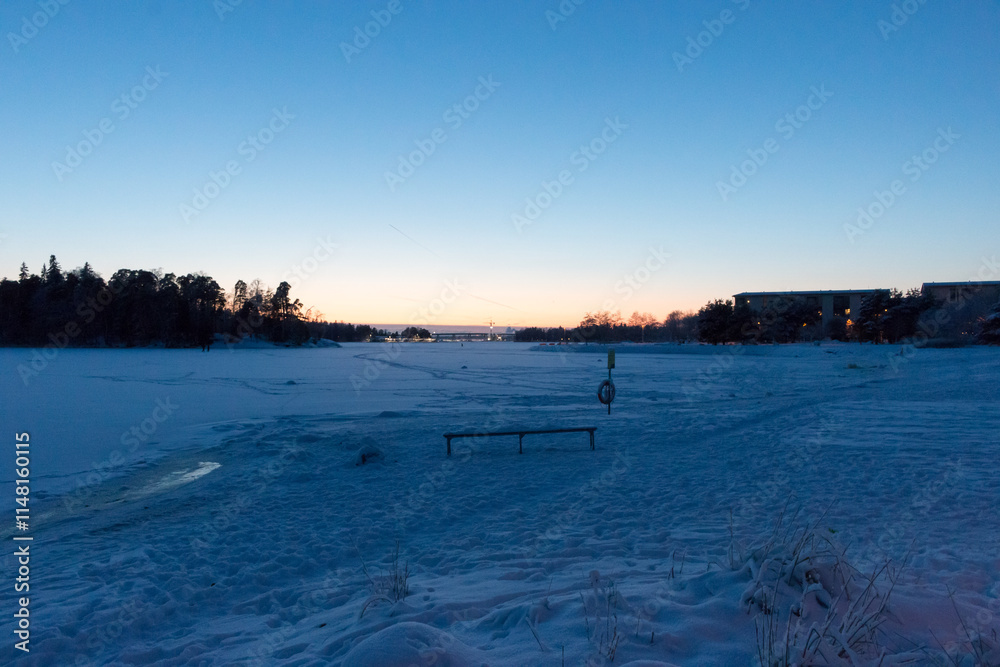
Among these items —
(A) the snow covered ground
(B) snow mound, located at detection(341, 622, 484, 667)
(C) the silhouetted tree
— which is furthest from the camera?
(C) the silhouetted tree

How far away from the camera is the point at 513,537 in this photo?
5762 mm

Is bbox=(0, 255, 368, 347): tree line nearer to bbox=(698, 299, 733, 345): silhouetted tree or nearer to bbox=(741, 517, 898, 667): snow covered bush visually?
bbox=(698, 299, 733, 345): silhouetted tree

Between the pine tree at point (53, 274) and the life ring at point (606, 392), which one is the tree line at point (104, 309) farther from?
the life ring at point (606, 392)

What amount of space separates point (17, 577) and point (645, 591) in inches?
220

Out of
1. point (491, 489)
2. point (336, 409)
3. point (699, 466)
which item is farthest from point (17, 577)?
point (336, 409)

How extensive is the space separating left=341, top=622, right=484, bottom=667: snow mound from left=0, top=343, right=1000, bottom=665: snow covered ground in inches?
0.7

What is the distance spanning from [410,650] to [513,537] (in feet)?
10.00

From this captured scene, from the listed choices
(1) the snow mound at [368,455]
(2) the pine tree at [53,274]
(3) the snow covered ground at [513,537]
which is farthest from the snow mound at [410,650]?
(2) the pine tree at [53,274]

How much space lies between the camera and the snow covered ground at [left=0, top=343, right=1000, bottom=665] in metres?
3.13

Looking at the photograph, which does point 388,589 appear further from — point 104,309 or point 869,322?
point 104,309

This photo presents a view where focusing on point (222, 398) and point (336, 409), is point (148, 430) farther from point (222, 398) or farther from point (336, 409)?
point (222, 398)

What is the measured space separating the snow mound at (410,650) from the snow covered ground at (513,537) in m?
0.02

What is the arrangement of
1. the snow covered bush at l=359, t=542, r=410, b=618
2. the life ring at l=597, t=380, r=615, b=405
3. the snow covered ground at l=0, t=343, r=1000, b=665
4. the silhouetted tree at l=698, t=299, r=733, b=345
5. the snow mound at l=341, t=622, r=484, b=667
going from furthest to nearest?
1. the silhouetted tree at l=698, t=299, r=733, b=345
2. the life ring at l=597, t=380, r=615, b=405
3. the snow covered bush at l=359, t=542, r=410, b=618
4. the snow covered ground at l=0, t=343, r=1000, b=665
5. the snow mound at l=341, t=622, r=484, b=667

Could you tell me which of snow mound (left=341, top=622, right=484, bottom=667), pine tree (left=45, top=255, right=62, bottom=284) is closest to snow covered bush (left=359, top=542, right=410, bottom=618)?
snow mound (left=341, top=622, right=484, bottom=667)
